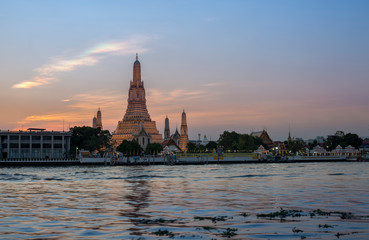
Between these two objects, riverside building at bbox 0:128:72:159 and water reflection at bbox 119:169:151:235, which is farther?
riverside building at bbox 0:128:72:159

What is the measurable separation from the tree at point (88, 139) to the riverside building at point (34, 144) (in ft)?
14.8

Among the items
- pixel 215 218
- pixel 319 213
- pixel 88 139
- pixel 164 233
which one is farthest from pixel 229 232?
pixel 88 139

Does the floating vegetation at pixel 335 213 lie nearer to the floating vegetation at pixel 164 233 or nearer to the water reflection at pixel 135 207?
the floating vegetation at pixel 164 233

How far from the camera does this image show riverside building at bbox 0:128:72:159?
15238cm

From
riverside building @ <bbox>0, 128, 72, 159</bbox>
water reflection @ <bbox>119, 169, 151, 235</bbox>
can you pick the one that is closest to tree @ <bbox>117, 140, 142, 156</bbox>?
riverside building @ <bbox>0, 128, 72, 159</bbox>

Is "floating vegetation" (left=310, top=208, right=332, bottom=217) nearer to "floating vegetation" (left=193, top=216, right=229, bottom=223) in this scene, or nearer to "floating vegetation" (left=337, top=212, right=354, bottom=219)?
"floating vegetation" (left=337, top=212, right=354, bottom=219)

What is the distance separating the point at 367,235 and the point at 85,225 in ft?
44.9

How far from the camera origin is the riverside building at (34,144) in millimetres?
152375

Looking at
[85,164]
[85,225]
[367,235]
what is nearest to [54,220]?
[85,225]

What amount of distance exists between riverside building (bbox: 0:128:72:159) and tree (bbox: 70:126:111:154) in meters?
4.51

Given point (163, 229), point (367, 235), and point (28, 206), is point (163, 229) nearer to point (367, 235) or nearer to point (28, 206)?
point (367, 235)

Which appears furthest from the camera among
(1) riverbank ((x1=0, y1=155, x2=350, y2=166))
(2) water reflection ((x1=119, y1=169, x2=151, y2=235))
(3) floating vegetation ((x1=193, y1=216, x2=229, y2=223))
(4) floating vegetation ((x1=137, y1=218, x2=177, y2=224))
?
(1) riverbank ((x1=0, y1=155, x2=350, y2=166))

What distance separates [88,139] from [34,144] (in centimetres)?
1737

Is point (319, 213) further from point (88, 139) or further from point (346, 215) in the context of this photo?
point (88, 139)
